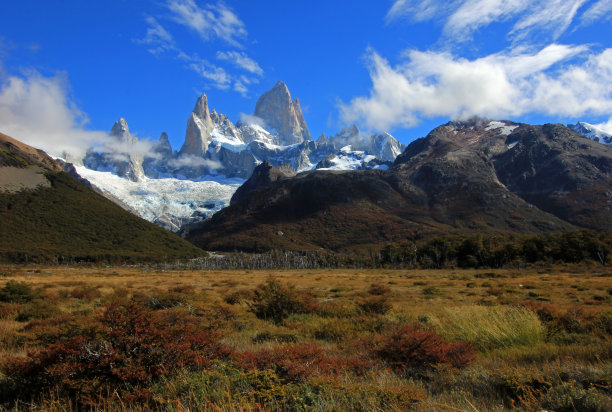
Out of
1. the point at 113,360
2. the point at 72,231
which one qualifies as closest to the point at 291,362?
the point at 113,360

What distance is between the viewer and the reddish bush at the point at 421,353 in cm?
604

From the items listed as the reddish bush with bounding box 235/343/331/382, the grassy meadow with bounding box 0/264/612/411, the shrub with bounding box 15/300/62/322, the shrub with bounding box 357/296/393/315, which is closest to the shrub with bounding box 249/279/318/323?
the shrub with bounding box 357/296/393/315

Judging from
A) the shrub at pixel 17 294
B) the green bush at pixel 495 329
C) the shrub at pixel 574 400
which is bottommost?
the shrub at pixel 17 294

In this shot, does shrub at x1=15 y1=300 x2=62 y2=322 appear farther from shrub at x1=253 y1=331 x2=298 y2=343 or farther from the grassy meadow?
shrub at x1=253 y1=331 x2=298 y2=343

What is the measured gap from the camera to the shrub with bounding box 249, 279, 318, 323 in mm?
13656

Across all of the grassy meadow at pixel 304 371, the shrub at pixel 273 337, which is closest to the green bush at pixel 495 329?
the grassy meadow at pixel 304 371

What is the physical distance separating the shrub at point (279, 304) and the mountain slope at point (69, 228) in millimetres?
113171

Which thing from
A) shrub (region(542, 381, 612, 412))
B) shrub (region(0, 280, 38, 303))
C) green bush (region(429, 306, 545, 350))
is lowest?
shrub (region(0, 280, 38, 303))

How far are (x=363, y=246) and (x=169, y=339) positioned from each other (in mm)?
178345

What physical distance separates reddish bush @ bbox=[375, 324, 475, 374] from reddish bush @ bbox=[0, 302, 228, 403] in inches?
144

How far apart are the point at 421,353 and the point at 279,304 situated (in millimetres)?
8408

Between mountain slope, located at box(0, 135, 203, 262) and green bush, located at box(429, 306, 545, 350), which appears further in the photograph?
mountain slope, located at box(0, 135, 203, 262)

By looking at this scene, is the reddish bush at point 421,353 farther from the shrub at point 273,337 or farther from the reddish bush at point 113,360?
the reddish bush at point 113,360

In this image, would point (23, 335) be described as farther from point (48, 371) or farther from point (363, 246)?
point (363, 246)
